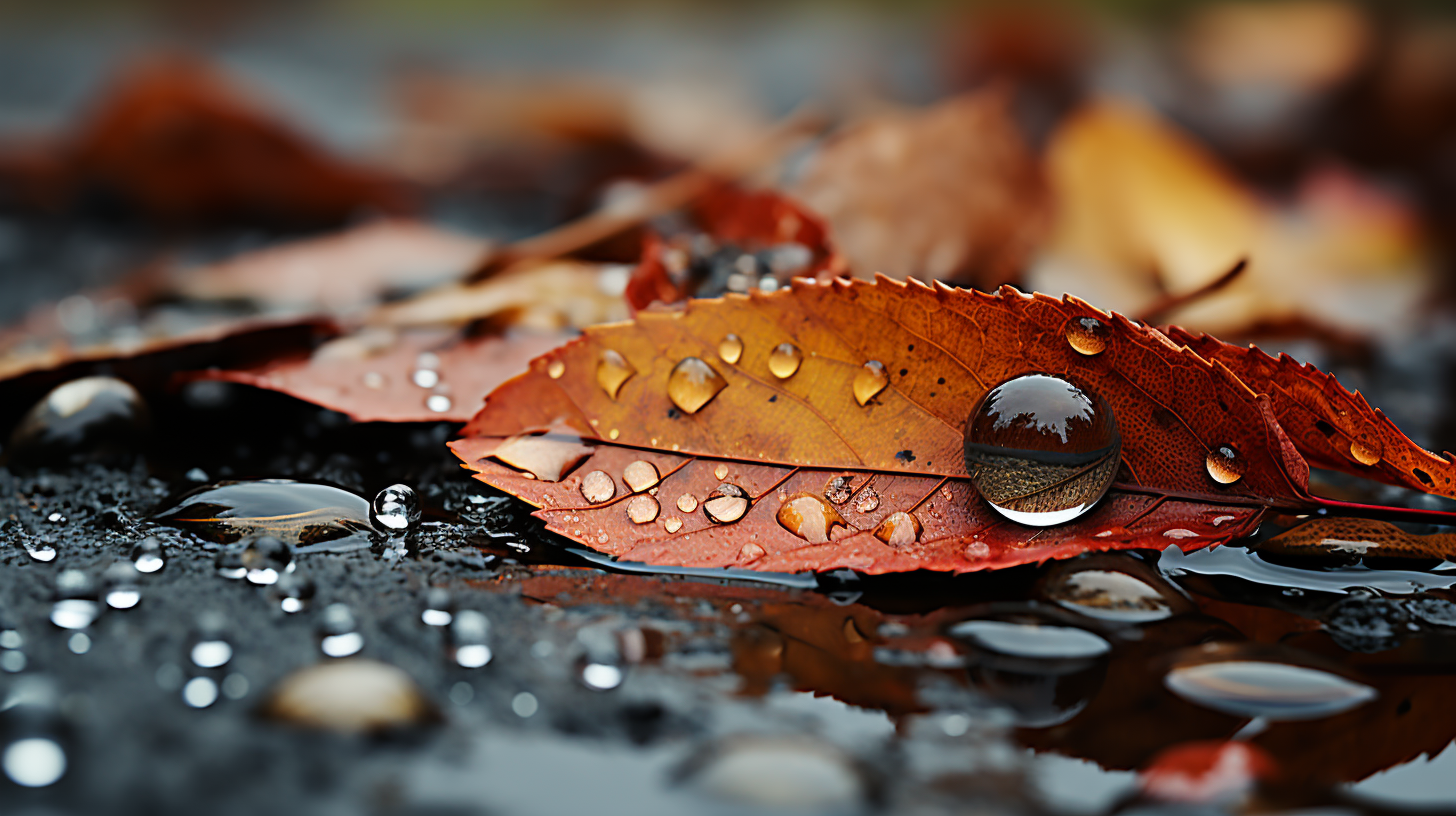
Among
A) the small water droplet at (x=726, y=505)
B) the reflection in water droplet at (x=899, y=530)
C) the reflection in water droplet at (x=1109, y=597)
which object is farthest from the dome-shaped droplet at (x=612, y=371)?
the reflection in water droplet at (x=1109, y=597)

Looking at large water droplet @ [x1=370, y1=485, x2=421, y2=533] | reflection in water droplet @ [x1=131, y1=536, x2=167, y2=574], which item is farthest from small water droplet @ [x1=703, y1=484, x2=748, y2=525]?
reflection in water droplet @ [x1=131, y1=536, x2=167, y2=574]

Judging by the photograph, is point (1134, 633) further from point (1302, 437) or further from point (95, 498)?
point (95, 498)

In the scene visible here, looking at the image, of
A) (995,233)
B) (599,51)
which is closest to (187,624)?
(995,233)

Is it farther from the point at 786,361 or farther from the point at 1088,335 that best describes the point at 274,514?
the point at 1088,335

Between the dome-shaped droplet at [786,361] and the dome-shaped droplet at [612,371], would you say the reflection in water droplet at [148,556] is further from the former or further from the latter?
the dome-shaped droplet at [786,361]

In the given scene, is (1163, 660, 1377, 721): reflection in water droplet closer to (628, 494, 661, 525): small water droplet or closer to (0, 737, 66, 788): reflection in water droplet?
(628, 494, 661, 525): small water droplet

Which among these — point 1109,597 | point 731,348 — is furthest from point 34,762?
point 1109,597
